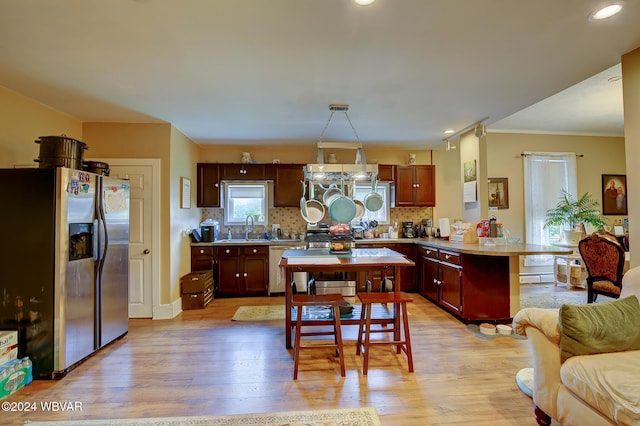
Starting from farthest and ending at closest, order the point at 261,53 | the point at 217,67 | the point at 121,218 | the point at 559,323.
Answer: the point at 121,218
the point at 217,67
the point at 261,53
the point at 559,323

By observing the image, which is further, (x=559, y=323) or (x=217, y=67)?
(x=217, y=67)

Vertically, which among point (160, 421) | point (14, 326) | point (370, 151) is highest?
point (370, 151)

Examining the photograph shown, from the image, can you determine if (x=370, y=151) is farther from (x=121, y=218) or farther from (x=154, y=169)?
(x=121, y=218)

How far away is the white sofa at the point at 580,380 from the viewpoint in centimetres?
139

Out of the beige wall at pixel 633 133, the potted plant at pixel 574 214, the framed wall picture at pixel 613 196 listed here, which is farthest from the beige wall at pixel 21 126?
the framed wall picture at pixel 613 196

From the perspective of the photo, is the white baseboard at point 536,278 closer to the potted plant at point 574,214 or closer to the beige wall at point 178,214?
the potted plant at point 574,214

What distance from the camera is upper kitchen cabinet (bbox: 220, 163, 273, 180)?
5.02 metres

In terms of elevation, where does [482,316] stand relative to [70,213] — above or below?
below

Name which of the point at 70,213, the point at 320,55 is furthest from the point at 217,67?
the point at 70,213

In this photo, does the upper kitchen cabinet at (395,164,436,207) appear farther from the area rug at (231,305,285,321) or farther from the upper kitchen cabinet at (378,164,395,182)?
the area rug at (231,305,285,321)

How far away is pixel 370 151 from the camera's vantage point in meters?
5.49

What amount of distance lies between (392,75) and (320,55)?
714 millimetres

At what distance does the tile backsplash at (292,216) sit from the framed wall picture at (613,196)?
3236 millimetres

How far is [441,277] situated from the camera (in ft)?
13.3
